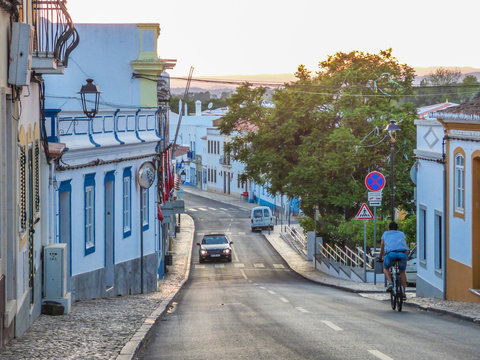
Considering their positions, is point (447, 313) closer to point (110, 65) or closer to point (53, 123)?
point (53, 123)

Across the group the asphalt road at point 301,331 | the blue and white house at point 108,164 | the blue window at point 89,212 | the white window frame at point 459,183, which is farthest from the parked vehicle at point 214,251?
the white window frame at point 459,183

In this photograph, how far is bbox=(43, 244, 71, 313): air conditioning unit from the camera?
1622 cm

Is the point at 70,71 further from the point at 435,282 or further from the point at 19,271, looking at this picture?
the point at 19,271

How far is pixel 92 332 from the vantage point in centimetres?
1390

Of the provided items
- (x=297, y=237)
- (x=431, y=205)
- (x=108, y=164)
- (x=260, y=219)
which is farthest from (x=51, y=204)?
(x=260, y=219)

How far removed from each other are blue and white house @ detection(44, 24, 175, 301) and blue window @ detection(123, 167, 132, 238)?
0.03 m

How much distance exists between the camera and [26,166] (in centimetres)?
1365

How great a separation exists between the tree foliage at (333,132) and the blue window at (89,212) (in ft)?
79.5

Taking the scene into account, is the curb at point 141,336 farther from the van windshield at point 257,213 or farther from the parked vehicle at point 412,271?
the van windshield at point 257,213

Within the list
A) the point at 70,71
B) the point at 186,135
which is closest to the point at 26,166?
the point at 70,71

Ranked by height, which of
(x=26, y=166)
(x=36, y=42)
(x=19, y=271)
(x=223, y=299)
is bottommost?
(x=223, y=299)

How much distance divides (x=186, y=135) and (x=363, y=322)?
111217 millimetres

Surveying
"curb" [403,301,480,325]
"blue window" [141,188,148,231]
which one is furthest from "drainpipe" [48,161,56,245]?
"blue window" [141,188,148,231]

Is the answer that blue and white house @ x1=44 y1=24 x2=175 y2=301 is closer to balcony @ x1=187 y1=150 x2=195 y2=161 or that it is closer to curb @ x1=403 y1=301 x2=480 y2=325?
curb @ x1=403 y1=301 x2=480 y2=325
